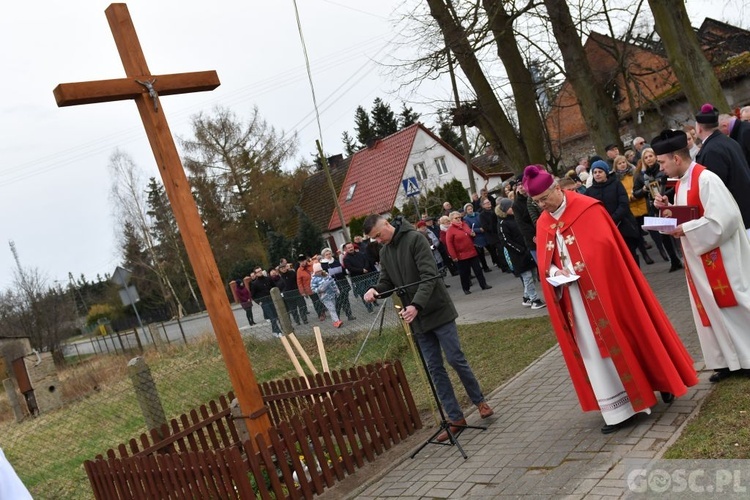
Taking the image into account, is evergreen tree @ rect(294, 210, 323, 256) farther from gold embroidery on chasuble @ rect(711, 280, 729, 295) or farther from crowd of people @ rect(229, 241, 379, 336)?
gold embroidery on chasuble @ rect(711, 280, 729, 295)

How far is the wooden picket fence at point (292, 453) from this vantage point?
6.41m

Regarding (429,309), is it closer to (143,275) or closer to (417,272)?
(417,272)

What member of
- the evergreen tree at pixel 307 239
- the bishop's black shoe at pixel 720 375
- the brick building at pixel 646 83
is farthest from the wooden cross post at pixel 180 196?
the evergreen tree at pixel 307 239

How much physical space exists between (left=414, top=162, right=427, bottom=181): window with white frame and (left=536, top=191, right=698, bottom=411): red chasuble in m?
43.1

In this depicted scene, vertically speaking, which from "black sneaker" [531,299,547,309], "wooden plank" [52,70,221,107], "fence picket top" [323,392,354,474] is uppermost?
"wooden plank" [52,70,221,107]

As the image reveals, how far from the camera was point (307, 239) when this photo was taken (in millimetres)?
44156

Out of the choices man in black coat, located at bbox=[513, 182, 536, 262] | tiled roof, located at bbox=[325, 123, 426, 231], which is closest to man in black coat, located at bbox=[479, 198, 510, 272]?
man in black coat, located at bbox=[513, 182, 536, 262]

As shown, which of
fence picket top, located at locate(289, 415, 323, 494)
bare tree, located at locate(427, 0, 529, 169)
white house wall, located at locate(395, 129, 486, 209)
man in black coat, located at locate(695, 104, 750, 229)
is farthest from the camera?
white house wall, located at locate(395, 129, 486, 209)

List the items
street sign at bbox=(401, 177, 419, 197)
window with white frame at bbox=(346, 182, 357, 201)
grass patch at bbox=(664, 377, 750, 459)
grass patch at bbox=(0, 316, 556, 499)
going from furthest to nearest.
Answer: window with white frame at bbox=(346, 182, 357, 201) → street sign at bbox=(401, 177, 419, 197) → grass patch at bbox=(0, 316, 556, 499) → grass patch at bbox=(664, 377, 750, 459)

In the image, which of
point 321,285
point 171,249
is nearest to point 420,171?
point 171,249

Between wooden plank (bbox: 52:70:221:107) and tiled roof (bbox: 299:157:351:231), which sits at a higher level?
tiled roof (bbox: 299:157:351:231)

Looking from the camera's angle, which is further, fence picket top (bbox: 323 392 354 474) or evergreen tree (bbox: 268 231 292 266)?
evergreen tree (bbox: 268 231 292 266)

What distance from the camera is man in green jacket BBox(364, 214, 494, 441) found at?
23.1ft

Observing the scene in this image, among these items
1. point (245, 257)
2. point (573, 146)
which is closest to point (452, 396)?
point (245, 257)
